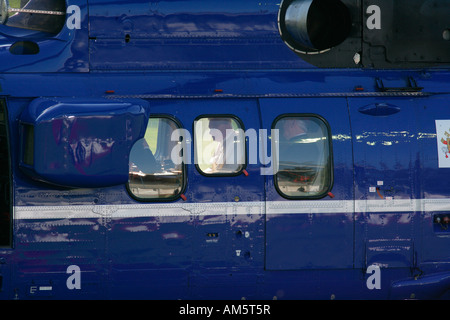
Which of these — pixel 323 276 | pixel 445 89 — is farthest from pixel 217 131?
pixel 445 89

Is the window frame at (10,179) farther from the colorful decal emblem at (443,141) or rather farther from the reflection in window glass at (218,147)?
the colorful decal emblem at (443,141)

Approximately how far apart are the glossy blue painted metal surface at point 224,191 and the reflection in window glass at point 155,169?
125 mm

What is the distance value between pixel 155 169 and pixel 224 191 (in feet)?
2.27

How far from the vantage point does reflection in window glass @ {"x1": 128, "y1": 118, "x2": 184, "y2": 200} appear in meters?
7.17

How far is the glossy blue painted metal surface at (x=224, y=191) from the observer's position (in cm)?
705

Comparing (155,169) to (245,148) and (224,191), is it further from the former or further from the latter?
(245,148)

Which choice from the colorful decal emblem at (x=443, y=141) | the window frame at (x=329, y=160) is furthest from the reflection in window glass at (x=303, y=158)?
the colorful decal emblem at (x=443, y=141)

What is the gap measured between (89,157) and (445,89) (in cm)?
370

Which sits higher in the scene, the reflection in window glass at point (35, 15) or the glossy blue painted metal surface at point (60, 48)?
the reflection in window glass at point (35, 15)

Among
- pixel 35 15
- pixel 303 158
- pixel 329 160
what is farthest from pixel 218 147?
pixel 35 15

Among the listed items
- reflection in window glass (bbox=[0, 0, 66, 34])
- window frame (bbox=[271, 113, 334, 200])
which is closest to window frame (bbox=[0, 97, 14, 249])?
reflection in window glass (bbox=[0, 0, 66, 34])

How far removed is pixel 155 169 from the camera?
7188mm

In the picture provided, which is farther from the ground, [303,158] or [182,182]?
[303,158]

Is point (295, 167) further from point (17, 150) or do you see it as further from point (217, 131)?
point (17, 150)
